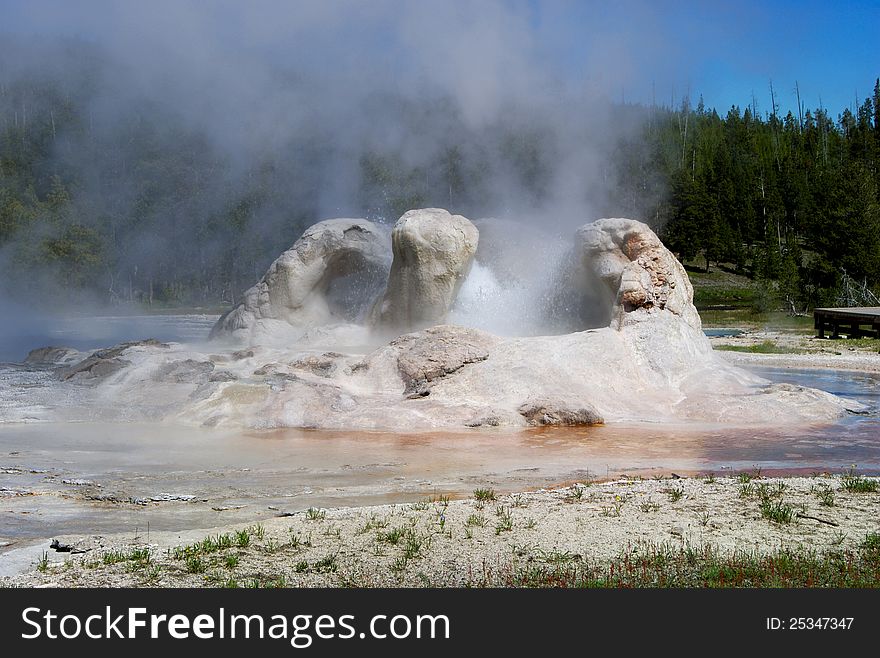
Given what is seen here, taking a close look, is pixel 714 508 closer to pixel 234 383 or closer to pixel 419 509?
pixel 419 509

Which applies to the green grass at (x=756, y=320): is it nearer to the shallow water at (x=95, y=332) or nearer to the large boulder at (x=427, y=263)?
the large boulder at (x=427, y=263)

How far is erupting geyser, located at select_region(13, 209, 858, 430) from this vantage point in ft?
32.2

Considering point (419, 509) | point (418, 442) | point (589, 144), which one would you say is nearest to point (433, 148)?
point (589, 144)

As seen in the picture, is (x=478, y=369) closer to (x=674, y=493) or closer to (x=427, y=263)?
(x=427, y=263)

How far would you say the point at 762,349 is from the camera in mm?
19875

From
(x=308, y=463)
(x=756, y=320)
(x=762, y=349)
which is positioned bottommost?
(x=308, y=463)

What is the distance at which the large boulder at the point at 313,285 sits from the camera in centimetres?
1608

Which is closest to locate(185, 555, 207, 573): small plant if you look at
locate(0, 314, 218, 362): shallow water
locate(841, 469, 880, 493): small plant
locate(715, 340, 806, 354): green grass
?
locate(841, 469, 880, 493): small plant

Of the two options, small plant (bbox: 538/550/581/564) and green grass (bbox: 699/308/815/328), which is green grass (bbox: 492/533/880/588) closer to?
small plant (bbox: 538/550/581/564)

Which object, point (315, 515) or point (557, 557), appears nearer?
point (557, 557)

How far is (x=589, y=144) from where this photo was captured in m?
36.5

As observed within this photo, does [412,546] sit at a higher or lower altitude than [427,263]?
lower

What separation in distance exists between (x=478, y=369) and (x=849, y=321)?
50.7 ft

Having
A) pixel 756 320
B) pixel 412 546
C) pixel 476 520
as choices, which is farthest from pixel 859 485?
pixel 756 320
